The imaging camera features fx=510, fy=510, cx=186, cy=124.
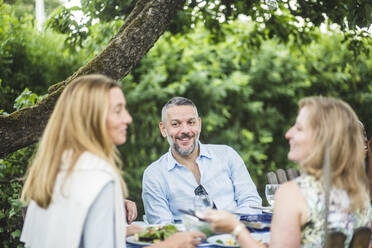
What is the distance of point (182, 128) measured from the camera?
Answer: 12.1ft

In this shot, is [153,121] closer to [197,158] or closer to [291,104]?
[291,104]

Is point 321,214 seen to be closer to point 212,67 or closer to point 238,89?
point 238,89

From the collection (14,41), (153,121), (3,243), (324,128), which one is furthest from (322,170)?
(153,121)

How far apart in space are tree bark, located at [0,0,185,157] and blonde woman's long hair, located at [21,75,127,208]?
51.5 inches

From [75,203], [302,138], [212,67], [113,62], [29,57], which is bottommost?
[75,203]

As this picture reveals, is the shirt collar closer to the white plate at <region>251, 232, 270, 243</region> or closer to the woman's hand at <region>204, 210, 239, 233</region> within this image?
the white plate at <region>251, 232, 270, 243</region>

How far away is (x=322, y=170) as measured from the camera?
1910mm

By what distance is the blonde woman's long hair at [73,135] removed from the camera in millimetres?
1854

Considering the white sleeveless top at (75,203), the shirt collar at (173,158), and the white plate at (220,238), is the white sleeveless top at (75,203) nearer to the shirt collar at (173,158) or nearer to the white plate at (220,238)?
the white plate at (220,238)

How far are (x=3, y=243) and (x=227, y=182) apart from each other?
2.03m

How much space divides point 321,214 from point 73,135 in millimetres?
959

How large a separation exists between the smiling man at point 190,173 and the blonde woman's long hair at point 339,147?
157 centimetres

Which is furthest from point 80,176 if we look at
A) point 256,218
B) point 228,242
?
point 256,218

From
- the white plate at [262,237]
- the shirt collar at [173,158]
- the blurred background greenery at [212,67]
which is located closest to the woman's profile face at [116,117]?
the white plate at [262,237]
